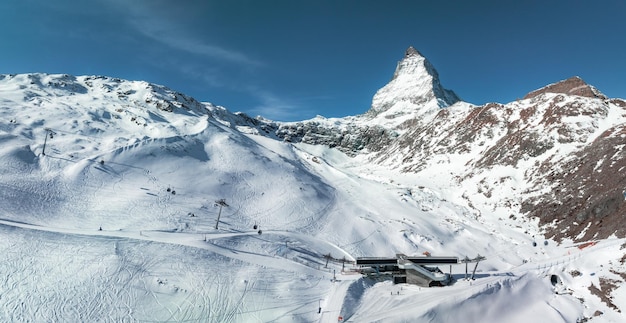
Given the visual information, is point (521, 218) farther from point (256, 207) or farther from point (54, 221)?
point (54, 221)

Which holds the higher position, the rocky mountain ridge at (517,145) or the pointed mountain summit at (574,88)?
the pointed mountain summit at (574,88)

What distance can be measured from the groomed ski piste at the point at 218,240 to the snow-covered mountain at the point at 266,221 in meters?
0.19

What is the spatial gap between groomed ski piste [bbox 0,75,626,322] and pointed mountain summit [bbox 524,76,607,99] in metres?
61.6

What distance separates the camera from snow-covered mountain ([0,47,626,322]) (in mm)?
27375

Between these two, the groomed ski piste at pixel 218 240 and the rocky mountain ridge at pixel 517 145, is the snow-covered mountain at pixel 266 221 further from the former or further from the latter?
the rocky mountain ridge at pixel 517 145

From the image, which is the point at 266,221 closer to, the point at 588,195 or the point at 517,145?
the point at 588,195

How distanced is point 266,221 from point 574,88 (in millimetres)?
108436

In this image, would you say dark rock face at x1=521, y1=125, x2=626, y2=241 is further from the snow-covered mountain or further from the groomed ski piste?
the groomed ski piste

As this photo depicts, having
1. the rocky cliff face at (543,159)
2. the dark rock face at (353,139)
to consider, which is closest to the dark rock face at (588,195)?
the rocky cliff face at (543,159)

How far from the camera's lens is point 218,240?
36094mm

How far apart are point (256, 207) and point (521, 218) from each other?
150 feet

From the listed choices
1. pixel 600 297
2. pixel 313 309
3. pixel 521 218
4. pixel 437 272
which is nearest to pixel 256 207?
pixel 313 309

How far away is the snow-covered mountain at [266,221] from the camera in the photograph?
1078 inches

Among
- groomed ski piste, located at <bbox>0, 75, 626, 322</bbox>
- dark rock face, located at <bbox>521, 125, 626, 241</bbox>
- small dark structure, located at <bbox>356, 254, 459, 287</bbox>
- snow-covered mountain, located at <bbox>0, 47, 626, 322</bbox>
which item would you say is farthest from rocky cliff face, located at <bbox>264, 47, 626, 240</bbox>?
small dark structure, located at <bbox>356, 254, 459, 287</bbox>
